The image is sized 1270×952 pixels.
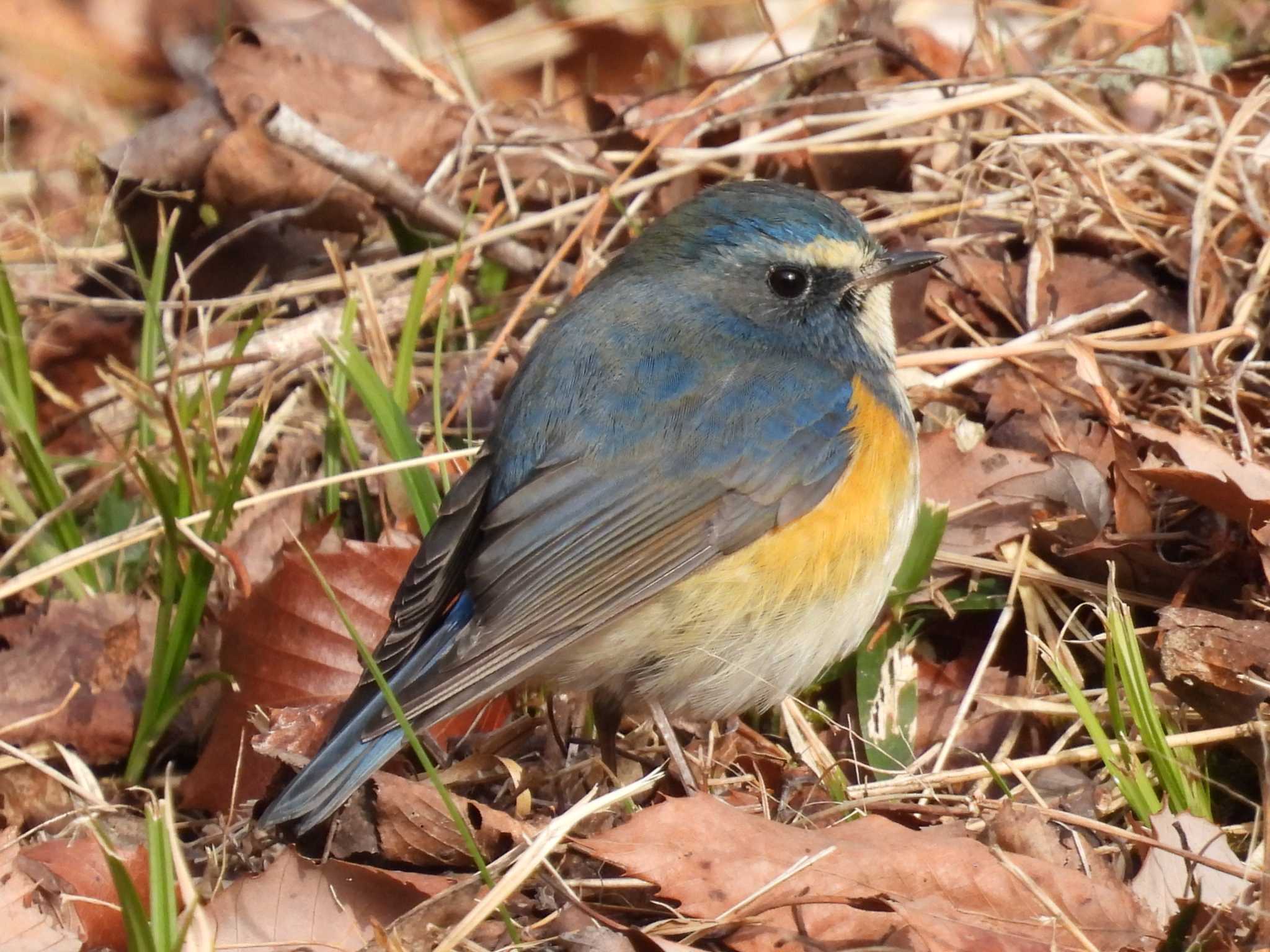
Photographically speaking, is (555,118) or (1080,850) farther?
(555,118)

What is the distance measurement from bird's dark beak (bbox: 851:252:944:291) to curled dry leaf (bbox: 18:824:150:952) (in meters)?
2.00

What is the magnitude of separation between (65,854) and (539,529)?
1.12 meters

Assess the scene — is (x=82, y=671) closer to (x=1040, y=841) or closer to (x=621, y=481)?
(x=621, y=481)

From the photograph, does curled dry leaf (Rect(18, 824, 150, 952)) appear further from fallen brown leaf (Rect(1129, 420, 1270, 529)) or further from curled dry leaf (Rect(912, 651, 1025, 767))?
fallen brown leaf (Rect(1129, 420, 1270, 529))

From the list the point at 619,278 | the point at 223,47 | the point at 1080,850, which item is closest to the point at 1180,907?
the point at 1080,850

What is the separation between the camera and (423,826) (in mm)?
2990

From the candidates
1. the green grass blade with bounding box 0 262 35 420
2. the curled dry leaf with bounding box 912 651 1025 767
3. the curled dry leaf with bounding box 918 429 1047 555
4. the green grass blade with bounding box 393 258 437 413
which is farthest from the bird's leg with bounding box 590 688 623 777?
the green grass blade with bounding box 0 262 35 420

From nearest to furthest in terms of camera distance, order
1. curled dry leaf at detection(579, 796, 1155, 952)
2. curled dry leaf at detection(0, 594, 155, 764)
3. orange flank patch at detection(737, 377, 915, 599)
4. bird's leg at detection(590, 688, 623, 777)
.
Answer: curled dry leaf at detection(579, 796, 1155, 952)
orange flank patch at detection(737, 377, 915, 599)
bird's leg at detection(590, 688, 623, 777)
curled dry leaf at detection(0, 594, 155, 764)

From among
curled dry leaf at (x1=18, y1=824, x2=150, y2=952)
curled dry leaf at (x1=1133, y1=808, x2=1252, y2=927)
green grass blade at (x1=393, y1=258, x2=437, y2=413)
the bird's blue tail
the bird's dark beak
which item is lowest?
curled dry leaf at (x1=1133, y1=808, x2=1252, y2=927)

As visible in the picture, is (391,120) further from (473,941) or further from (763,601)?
(473,941)

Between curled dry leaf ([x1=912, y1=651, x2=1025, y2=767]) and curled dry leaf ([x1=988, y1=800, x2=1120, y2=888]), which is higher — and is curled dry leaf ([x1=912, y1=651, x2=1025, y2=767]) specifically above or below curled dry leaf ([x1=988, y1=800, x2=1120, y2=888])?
below

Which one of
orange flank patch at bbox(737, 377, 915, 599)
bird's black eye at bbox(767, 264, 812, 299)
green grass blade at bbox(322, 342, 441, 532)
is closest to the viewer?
Result: orange flank patch at bbox(737, 377, 915, 599)

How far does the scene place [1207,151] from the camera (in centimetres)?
445

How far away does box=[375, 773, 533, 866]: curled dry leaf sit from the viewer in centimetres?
299
